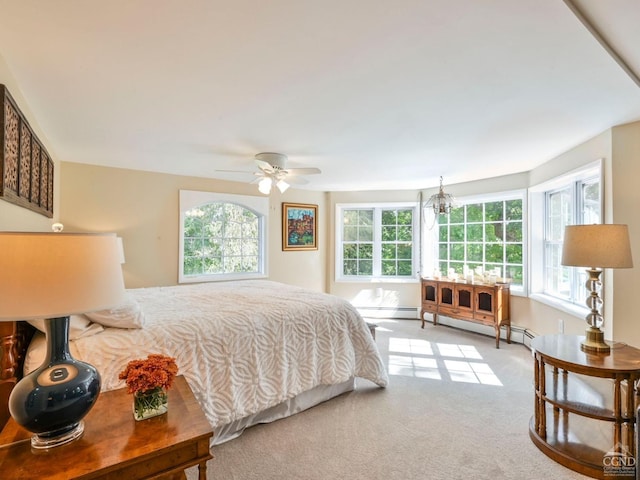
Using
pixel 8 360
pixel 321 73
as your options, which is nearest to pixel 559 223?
pixel 321 73

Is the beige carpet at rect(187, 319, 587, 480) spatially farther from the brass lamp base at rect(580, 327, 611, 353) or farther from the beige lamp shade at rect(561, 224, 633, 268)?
the beige lamp shade at rect(561, 224, 633, 268)

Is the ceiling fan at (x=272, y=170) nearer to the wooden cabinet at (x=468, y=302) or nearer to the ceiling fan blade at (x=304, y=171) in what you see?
the ceiling fan blade at (x=304, y=171)

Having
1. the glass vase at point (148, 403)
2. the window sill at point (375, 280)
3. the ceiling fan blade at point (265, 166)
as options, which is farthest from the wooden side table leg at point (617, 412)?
the window sill at point (375, 280)

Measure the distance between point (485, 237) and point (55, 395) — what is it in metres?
5.00

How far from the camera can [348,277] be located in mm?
5777

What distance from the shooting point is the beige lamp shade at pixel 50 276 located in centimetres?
92

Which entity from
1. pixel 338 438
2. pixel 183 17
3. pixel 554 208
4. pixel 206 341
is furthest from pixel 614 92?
pixel 206 341

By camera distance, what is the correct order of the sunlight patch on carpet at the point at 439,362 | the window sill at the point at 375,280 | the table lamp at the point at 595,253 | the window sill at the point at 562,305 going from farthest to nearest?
the window sill at the point at 375,280, the sunlight patch on carpet at the point at 439,362, the window sill at the point at 562,305, the table lamp at the point at 595,253

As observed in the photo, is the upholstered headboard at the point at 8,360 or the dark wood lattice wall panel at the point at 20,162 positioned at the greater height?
the dark wood lattice wall panel at the point at 20,162

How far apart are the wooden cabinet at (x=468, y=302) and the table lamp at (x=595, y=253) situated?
2033mm

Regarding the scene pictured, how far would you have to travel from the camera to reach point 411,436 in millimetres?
2207

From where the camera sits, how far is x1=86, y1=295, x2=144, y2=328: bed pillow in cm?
187

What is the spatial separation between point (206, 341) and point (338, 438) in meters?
1.11

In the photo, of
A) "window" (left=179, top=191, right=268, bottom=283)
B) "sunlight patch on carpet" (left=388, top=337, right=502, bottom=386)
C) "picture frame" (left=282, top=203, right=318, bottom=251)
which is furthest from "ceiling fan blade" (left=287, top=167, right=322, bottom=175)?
"sunlight patch on carpet" (left=388, top=337, right=502, bottom=386)
